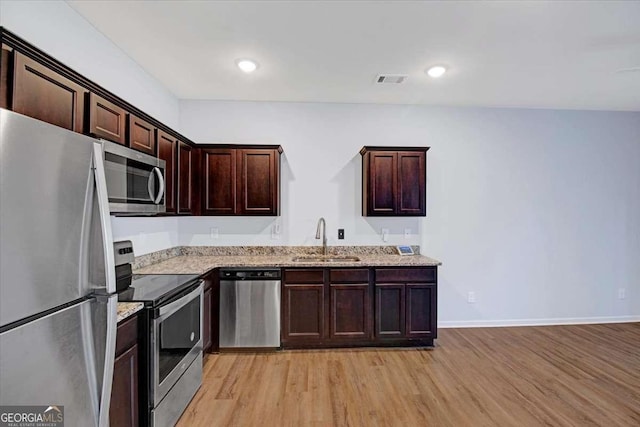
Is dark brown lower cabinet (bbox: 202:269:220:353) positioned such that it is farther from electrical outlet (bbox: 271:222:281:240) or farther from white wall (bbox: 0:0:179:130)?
white wall (bbox: 0:0:179:130)

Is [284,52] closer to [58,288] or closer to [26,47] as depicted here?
[26,47]

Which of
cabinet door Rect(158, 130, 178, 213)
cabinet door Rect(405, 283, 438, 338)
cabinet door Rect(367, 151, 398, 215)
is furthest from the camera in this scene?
cabinet door Rect(367, 151, 398, 215)

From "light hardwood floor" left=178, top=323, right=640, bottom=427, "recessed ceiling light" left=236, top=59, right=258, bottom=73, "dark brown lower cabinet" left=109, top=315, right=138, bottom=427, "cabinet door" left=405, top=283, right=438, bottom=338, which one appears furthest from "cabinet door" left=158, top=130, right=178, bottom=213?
"cabinet door" left=405, top=283, right=438, bottom=338

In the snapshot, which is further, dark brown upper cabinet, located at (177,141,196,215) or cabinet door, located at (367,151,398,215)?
cabinet door, located at (367,151,398,215)

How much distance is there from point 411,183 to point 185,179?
255cm

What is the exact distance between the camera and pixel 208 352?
10.6ft

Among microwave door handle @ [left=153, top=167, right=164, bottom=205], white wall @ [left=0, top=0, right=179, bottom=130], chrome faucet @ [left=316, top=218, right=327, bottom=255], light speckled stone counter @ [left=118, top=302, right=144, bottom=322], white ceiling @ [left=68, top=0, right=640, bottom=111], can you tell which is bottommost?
light speckled stone counter @ [left=118, top=302, right=144, bottom=322]

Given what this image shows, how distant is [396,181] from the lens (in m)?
3.74

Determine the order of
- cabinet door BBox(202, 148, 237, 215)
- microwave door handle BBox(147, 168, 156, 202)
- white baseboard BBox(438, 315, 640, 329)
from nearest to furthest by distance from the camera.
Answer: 1. microwave door handle BBox(147, 168, 156, 202)
2. cabinet door BBox(202, 148, 237, 215)
3. white baseboard BBox(438, 315, 640, 329)

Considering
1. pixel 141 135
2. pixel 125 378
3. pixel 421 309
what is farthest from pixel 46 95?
pixel 421 309

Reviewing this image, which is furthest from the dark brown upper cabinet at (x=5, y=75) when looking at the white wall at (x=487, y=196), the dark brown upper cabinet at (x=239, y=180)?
the white wall at (x=487, y=196)

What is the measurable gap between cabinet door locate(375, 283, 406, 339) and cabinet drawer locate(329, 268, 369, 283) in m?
0.18

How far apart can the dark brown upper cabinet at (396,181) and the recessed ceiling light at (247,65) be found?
1.54m

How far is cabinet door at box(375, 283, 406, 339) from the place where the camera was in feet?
11.1
